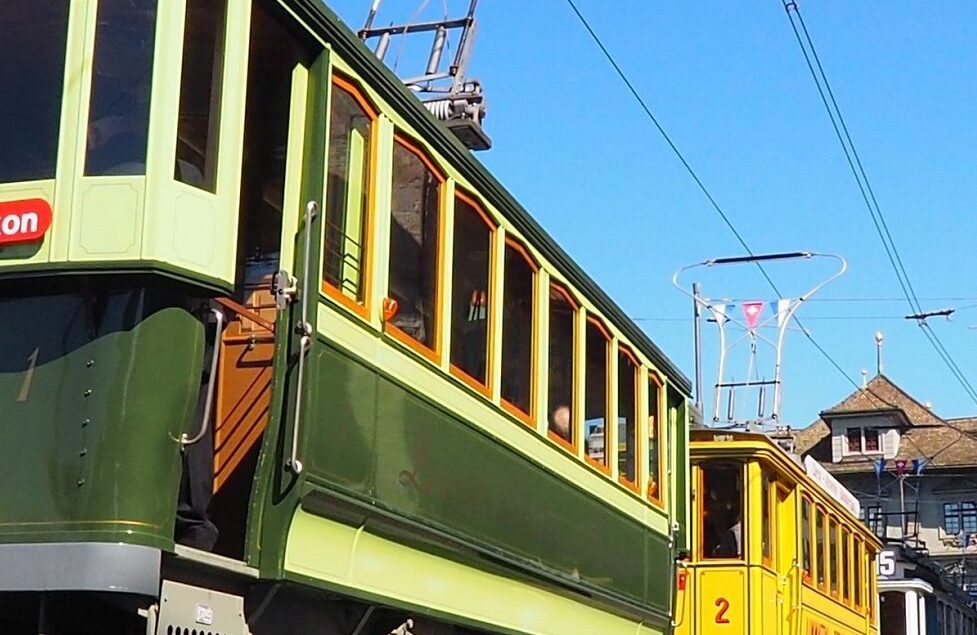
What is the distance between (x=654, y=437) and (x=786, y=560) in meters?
3.50

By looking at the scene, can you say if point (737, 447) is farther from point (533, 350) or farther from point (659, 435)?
point (533, 350)

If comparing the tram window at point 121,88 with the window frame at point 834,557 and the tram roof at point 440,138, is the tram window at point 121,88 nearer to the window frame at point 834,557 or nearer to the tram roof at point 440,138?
the tram roof at point 440,138

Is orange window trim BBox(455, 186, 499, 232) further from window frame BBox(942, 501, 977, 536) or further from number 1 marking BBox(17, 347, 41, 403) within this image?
window frame BBox(942, 501, 977, 536)

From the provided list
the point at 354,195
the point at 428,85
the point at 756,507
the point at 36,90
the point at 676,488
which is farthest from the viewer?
the point at 756,507

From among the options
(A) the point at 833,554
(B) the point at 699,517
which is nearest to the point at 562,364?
(B) the point at 699,517

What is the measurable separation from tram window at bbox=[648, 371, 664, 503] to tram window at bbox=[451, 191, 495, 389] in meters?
2.97

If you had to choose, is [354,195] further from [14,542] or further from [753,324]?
[753,324]

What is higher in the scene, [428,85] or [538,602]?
Answer: [428,85]

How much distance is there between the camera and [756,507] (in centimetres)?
1163

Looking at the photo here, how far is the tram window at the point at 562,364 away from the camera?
7250 mm

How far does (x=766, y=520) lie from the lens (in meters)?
11.9

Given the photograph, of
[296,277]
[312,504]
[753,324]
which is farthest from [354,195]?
[753,324]

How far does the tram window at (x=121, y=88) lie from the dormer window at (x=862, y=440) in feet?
167

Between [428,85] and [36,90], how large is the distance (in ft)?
12.5
